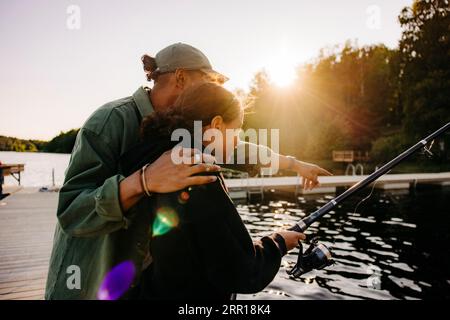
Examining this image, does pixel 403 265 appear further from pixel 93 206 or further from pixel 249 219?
pixel 93 206

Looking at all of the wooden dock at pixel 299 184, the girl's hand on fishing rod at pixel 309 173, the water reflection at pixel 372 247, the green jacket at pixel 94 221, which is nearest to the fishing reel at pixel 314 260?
the girl's hand on fishing rod at pixel 309 173

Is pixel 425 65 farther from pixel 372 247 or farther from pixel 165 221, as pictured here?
pixel 165 221

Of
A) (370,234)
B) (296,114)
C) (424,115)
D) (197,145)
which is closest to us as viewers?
(197,145)

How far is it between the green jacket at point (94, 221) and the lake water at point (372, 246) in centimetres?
575

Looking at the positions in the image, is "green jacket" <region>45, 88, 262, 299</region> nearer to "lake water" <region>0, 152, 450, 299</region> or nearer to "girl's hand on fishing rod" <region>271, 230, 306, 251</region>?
"girl's hand on fishing rod" <region>271, 230, 306, 251</region>

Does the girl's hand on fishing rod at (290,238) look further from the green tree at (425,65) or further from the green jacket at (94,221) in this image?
the green tree at (425,65)

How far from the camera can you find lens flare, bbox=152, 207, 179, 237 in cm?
169

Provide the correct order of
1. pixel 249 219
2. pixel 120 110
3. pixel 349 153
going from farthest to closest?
pixel 349 153 < pixel 249 219 < pixel 120 110

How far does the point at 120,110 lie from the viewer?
2.11m

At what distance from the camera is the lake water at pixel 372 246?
7.71m

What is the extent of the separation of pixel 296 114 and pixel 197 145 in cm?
6788

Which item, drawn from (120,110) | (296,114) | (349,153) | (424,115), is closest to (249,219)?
(120,110)

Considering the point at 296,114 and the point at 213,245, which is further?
the point at 296,114

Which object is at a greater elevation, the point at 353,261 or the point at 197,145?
the point at 197,145
